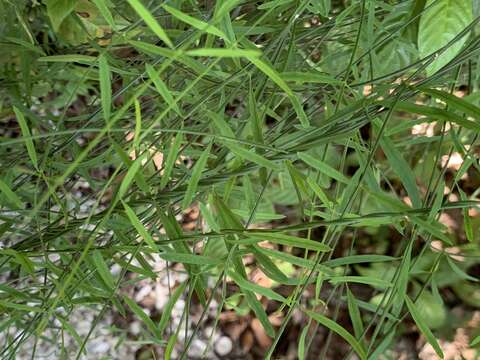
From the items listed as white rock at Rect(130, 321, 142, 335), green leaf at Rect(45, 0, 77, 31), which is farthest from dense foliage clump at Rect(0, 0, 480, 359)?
white rock at Rect(130, 321, 142, 335)

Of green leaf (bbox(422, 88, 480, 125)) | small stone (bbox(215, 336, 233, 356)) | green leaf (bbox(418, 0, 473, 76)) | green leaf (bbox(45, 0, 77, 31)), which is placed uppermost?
green leaf (bbox(45, 0, 77, 31))

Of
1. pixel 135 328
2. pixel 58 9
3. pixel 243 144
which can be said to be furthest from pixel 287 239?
pixel 135 328

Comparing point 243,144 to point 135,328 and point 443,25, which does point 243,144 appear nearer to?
point 443,25

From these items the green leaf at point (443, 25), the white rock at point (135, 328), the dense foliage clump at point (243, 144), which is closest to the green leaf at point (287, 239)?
the dense foliage clump at point (243, 144)

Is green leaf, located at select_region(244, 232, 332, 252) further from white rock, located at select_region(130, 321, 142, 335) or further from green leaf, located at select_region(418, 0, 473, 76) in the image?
white rock, located at select_region(130, 321, 142, 335)

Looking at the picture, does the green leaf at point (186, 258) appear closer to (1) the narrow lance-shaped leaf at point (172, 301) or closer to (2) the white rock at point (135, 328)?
(1) the narrow lance-shaped leaf at point (172, 301)

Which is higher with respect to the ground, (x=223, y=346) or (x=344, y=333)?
(x=344, y=333)
